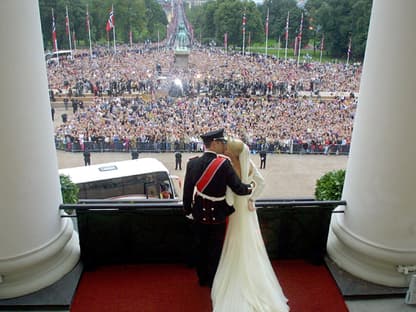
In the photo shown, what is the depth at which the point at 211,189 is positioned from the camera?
4.03 meters

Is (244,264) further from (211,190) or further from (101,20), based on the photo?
(101,20)

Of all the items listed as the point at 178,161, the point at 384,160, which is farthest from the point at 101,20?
the point at 384,160

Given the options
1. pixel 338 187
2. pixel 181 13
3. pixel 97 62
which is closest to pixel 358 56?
pixel 97 62

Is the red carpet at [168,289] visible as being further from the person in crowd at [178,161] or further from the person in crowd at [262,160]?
the person in crowd at [262,160]

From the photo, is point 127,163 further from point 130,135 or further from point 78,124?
point 78,124

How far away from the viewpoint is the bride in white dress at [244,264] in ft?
12.9

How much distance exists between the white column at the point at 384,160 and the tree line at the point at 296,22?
184 ft

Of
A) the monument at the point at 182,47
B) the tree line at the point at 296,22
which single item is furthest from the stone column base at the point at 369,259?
the monument at the point at 182,47

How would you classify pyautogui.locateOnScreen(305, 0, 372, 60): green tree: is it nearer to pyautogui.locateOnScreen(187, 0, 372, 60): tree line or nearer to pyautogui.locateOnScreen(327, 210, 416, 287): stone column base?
pyautogui.locateOnScreen(187, 0, 372, 60): tree line

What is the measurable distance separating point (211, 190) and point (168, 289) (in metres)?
1.28

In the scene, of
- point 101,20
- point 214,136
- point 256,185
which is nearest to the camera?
point 214,136

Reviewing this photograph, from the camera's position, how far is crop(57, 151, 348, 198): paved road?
20295 millimetres

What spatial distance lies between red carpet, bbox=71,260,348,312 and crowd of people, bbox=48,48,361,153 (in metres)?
22.3

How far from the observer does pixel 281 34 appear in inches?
2936
